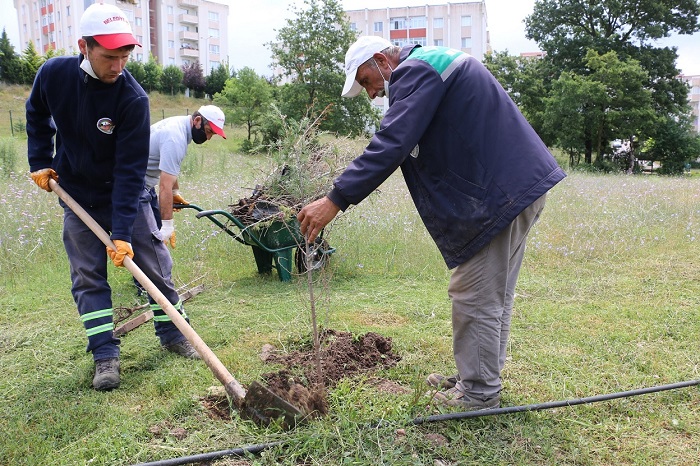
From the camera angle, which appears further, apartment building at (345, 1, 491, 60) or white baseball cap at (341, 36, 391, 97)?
apartment building at (345, 1, 491, 60)

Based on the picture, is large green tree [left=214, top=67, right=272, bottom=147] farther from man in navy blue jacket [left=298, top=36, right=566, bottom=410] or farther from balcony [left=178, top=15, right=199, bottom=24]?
balcony [left=178, top=15, right=199, bottom=24]

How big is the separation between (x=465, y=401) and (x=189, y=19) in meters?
64.3

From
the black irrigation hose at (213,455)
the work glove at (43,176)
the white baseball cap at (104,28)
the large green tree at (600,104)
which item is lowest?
the black irrigation hose at (213,455)

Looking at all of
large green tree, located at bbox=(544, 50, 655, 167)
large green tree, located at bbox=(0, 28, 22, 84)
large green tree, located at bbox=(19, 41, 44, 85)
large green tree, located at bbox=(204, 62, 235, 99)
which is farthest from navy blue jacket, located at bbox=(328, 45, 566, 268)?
large green tree, located at bbox=(204, 62, 235, 99)

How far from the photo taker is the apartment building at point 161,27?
176ft

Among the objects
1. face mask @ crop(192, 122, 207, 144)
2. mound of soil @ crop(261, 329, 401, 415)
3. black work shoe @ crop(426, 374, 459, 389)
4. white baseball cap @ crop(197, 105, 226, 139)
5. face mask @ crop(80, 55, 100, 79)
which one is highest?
face mask @ crop(80, 55, 100, 79)

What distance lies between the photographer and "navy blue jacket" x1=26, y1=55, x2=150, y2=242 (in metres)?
3.06

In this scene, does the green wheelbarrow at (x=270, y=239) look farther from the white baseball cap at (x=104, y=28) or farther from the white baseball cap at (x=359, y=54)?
the white baseball cap at (x=359, y=54)

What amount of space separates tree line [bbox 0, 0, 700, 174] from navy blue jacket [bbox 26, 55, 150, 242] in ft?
64.3

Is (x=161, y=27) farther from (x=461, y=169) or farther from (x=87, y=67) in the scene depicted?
(x=461, y=169)

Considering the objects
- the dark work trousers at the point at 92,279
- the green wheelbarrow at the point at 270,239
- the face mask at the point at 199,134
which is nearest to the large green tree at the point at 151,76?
the green wheelbarrow at the point at 270,239

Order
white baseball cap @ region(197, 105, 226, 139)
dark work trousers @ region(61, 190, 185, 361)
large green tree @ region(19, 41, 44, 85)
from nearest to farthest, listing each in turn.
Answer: dark work trousers @ region(61, 190, 185, 361), white baseball cap @ region(197, 105, 226, 139), large green tree @ region(19, 41, 44, 85)

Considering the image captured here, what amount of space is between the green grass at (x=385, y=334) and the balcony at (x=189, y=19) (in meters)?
58.0

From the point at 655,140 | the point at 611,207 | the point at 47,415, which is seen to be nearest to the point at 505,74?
the point at 655,140
